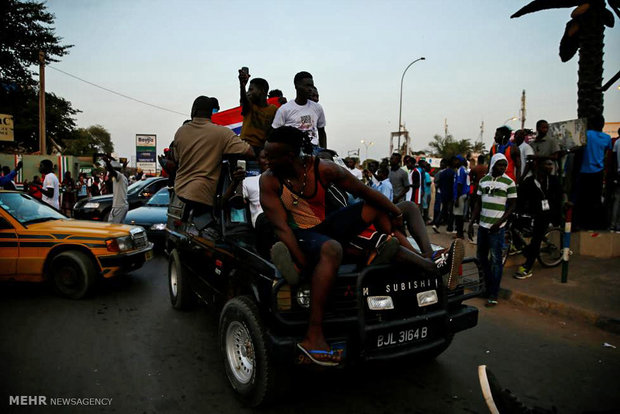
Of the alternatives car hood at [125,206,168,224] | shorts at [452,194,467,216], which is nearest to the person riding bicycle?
shorts at [452,194,467,216]

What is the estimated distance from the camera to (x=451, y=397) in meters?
3.08

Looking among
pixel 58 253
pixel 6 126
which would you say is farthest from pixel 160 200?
pixel 6 126

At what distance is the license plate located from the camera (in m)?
2.63

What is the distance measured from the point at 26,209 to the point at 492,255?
6.69 metres

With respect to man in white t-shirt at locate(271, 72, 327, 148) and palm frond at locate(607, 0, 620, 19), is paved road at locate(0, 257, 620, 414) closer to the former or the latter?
man in white t-shirt at locate(271, 72, 327, 148)

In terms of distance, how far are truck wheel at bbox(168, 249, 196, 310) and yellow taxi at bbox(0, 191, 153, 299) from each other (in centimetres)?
95

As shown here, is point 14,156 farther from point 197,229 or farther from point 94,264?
point 197,229

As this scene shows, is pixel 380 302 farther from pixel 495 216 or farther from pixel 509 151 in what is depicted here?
pixel 509 151

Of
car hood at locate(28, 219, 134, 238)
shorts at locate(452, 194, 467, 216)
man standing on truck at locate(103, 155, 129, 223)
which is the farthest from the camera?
shorts at locate(452, 194, 467, 216)

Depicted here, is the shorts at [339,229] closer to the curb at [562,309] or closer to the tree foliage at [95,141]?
the curb at [562,309]

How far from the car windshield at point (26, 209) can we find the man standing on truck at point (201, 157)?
2814 millimetres

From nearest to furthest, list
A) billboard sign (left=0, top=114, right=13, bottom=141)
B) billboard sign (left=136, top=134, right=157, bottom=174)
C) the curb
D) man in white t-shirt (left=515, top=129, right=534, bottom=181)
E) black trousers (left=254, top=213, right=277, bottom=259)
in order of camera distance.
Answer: black trousers (left=254, top=213, right=277, bottom=259) → the curb → man in white t-shirt (left=515, top=129, right=534, bottom=181) → billboard sign (left=0, top=114, right=13, bottom=141) → billboard sign (left=136, top=134, right=157, bottom=174)

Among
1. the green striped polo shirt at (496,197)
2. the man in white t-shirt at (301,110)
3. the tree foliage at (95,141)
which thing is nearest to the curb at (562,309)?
the green striped polo shirt at (496,197)

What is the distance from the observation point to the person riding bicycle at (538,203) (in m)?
6.10
